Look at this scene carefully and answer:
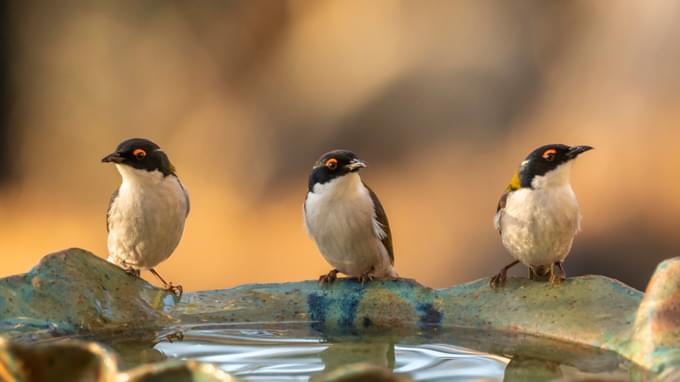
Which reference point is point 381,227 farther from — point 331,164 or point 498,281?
point 498,281

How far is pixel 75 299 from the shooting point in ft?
14.0

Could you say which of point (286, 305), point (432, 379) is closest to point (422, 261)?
point (286, 305)

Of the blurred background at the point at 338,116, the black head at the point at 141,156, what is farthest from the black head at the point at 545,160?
the blurred background at the point at 338,116

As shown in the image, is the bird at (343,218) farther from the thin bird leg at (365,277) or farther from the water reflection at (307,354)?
the water reflection at (307,354)

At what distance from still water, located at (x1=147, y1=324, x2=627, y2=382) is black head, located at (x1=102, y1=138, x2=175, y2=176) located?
1.24 metres

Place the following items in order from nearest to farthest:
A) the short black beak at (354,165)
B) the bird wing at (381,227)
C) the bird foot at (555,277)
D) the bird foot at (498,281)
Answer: the bird foot at (555,277) < the bird foot at (498,281) < the short black beak at (354,165) < the bird wing at (381,227)

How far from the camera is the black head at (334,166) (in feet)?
17.5

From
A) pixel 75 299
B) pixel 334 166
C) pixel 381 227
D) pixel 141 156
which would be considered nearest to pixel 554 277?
pixel 381 227

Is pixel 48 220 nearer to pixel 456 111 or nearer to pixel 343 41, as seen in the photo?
pixel 343 41

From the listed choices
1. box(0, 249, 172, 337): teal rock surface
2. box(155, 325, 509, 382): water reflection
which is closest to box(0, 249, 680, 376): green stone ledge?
box(0, 249, 172, 337): teal rock surface

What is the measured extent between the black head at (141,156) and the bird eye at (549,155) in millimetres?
1842

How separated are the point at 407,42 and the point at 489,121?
1.29 metres

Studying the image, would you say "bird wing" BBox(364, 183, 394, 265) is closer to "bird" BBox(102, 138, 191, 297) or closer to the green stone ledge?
the green stone ledge

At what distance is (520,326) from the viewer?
4285 millimetres
